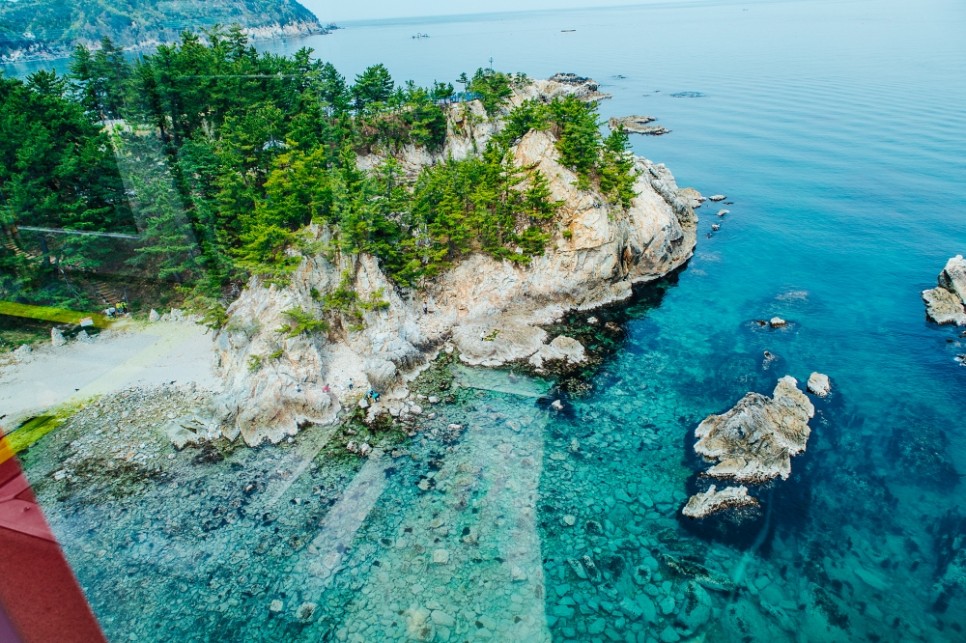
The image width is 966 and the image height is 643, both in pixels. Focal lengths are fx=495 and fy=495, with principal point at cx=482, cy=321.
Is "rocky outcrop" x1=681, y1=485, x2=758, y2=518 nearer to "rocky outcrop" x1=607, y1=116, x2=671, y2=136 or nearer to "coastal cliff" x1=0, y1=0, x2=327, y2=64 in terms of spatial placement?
"rocky outcrop" x1=607, y1=116, x2=671, y2=136

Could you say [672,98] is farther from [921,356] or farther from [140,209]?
[140,209]

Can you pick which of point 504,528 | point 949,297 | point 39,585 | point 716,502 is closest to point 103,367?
point 39,585

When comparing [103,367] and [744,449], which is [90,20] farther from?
[744,449]

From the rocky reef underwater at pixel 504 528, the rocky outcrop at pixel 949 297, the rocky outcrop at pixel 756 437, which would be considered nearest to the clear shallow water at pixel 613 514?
the rocky reef underwater at pixel 504 528

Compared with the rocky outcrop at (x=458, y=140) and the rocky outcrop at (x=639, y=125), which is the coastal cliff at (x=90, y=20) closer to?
the rocky outcrop at (x=458, y=140)

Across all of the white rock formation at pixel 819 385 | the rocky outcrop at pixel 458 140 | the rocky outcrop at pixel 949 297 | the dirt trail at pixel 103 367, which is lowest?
the white rock formation at pixel 819 385

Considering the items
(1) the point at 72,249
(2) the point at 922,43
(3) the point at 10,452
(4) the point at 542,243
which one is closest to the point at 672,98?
(4) the point at 542,243
